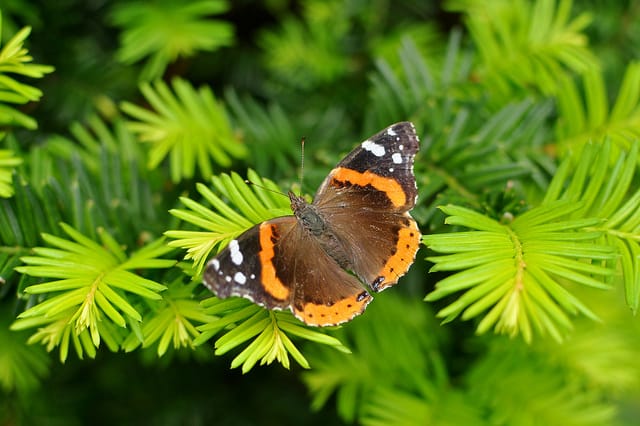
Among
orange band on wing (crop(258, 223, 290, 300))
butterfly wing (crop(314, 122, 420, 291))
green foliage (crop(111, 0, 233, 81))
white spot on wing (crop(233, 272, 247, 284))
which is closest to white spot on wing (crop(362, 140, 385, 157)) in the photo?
butterfly wing (crop(314, 122, 420, 291))

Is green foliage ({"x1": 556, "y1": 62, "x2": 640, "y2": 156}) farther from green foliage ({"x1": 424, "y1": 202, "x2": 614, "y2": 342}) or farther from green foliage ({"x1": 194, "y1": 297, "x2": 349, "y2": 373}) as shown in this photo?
green foliage ({"x1": 194, "y1": 297, "x2": 349, "y2": 373})

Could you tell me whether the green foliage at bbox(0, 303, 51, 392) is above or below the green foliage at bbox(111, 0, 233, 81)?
below

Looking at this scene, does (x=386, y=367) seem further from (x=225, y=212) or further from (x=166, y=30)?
(x=166, y=30)

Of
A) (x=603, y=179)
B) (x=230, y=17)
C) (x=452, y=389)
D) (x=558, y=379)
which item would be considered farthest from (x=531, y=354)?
(x=230, y=17)

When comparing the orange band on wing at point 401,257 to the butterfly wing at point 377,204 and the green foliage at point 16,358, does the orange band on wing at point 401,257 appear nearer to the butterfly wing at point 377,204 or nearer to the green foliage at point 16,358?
the butterfly wing at point 377,204

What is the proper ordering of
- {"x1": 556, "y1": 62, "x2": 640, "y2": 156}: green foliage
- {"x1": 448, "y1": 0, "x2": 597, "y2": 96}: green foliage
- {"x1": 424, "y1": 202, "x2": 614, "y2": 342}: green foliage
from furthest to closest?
1. {"x1": 448, "y1": 0, "x2": 597, "y2": 96}: green foliage
2. {"x1": 556, "y1": 62, "x2": 640, "y2": 156}: green foliage
3. {"x1": 424, "y1": 202, "x2": 614, "y2": 342}: green foliage

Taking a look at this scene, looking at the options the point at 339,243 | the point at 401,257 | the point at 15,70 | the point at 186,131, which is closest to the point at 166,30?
the point at 186,131

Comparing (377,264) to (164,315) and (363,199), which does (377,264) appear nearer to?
(363,199)

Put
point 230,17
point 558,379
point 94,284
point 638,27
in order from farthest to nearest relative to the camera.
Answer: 1. point 230,17
2. point 638,27
3. point 558,379
4. point 94,284
